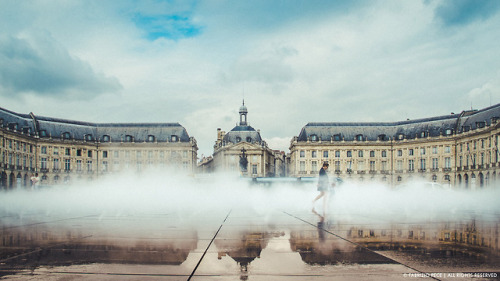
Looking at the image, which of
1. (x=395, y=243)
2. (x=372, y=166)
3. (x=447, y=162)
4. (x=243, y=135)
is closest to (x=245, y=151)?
(x=243, y=135)

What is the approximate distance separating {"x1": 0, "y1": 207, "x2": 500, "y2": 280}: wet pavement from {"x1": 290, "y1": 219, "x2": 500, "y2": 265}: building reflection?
0.02 metres

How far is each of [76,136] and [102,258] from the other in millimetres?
106392

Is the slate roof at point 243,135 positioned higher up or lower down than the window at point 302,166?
higher up

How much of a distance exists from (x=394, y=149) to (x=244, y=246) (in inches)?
4165

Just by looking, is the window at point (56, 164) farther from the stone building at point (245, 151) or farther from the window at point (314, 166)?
the window at point (314, 166)

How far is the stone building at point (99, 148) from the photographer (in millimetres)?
98375

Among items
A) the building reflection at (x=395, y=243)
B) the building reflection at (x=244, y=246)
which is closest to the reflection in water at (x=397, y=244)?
the building reflection at (x=395, y=243)

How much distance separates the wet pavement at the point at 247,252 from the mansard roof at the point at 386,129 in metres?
92.3

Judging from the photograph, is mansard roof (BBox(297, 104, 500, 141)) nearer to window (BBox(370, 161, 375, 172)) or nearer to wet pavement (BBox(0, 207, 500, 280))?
window (BBox(370, 161, 375, 172))

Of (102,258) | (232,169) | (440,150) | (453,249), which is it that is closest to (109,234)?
(102,258)

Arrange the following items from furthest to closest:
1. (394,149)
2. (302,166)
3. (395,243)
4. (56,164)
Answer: (302,166), (394,149), (56,164), (395,243)

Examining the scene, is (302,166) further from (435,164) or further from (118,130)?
(118,130)

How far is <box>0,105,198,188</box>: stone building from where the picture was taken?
98.4 m

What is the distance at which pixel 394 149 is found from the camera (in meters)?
108
